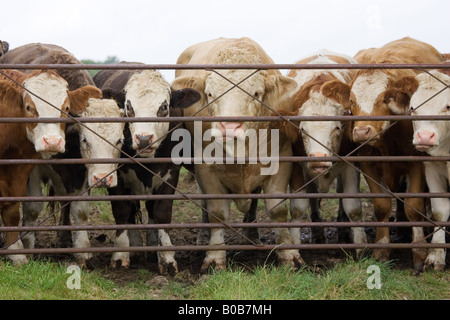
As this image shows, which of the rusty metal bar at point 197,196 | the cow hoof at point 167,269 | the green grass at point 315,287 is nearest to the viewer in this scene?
the green grass at point 315,287

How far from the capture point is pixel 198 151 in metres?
6.82

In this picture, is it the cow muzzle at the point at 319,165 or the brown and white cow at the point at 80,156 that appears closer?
the cow muzzle at the point at 319,165

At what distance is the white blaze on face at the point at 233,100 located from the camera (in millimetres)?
6027

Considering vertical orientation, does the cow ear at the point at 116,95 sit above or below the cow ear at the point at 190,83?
below

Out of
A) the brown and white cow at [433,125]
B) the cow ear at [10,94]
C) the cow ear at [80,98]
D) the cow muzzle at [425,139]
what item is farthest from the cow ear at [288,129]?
the cow ear at [10,94]

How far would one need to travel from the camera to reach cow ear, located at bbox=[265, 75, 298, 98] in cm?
671

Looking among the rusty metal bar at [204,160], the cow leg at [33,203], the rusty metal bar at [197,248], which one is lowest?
the rusty metal bar at [197,248]

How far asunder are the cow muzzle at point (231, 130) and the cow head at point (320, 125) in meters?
0.68

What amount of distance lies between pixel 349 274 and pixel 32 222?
3.53 metres

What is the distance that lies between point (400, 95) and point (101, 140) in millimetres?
2922

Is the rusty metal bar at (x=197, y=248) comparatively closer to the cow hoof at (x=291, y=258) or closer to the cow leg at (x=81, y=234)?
the cow hoof at (x=291, y=258)

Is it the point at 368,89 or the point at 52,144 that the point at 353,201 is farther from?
the point at 52,144
